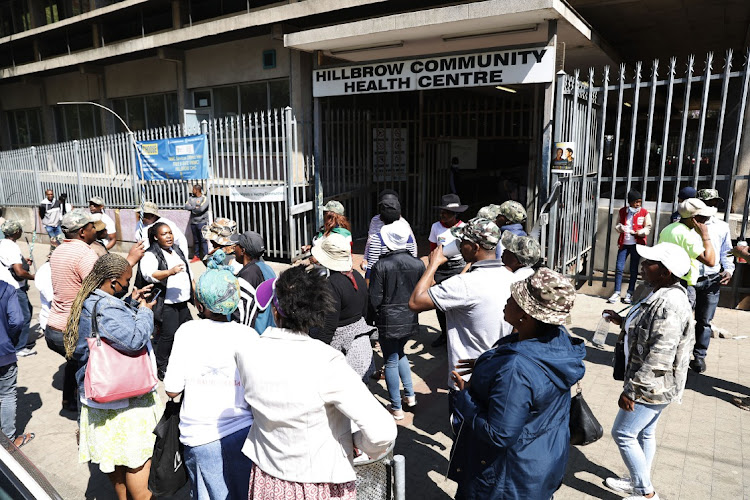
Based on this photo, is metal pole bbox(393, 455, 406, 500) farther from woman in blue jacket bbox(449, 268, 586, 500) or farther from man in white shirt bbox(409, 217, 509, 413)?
man in white shirt bbox(409, 217, 509, 413)

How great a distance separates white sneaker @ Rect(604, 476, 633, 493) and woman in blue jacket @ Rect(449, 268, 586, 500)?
4.24 feet

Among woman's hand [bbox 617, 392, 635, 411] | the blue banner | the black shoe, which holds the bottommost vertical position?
the black shoe

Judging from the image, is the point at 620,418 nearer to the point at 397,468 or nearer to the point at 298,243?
the point at 397,468

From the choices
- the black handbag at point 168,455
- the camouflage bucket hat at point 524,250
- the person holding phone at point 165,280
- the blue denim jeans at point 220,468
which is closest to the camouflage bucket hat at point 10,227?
the person holding phone at point 165,280

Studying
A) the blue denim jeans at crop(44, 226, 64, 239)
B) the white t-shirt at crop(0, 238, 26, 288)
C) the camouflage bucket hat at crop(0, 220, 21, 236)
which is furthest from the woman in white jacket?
the blue denim jeans at crop(44, 226, 64, 239)

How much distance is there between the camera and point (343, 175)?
34.3 ft

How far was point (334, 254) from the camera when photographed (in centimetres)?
359

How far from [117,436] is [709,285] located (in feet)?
16.9

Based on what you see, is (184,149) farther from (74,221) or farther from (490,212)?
(490,212)

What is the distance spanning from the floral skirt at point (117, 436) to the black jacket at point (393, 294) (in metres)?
1.79

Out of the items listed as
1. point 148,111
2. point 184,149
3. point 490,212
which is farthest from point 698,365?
point 148,111

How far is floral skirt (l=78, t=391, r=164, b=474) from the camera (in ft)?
9.43

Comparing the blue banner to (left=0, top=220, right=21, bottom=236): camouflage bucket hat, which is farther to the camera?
the blue banner

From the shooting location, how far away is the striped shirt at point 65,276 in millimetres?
4035
